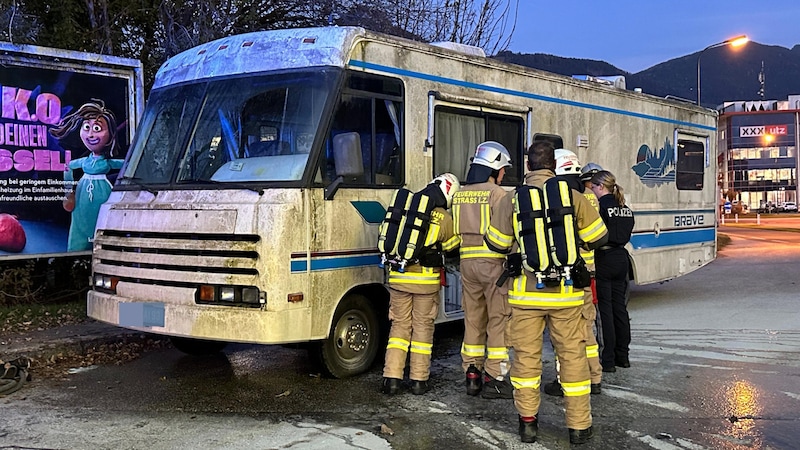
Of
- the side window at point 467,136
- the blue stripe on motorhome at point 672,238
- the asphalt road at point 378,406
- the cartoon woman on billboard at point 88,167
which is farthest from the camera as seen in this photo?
the blue stripe on motorhome at point 672,238

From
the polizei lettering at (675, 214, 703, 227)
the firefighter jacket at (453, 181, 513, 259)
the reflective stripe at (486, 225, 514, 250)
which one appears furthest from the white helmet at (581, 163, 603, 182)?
the polizei lettering at (675, 214, 703, 227)

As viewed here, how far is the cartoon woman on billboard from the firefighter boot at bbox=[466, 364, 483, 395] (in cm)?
555

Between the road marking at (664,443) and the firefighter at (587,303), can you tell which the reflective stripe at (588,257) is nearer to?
the firefighter at (587,303)

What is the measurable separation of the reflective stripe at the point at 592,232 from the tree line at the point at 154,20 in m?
8.24

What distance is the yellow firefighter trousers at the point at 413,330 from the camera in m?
6.12

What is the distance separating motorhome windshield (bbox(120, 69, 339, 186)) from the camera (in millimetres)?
6078

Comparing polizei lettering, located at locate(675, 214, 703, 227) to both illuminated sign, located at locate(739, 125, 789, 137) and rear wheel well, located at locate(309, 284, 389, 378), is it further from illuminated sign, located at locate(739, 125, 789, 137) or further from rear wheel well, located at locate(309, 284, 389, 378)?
illuminated sign, located at locate(739, 125, 789, 137)

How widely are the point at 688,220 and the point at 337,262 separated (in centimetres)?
657

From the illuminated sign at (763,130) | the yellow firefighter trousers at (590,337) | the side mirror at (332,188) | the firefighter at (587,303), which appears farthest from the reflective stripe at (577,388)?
the illuminated sign at (763,130)

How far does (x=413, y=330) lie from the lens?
6.16m

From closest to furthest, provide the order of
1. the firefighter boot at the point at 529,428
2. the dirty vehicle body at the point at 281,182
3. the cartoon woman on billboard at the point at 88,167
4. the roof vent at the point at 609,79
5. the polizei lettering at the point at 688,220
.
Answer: the firefighter boot at the point at 529,428 < the dirty vehicle body at the point at 281,182 < the roof vent at the point at 609,79 < the cartoon woman on billboard at the point at 88,167 < the polizei lettering at the point at 688,220

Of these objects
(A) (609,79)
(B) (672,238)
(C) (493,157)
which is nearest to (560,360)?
(C) (493,157)

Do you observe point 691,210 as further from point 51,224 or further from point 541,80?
point 51,224

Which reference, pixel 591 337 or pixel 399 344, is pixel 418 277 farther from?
pixel 591 337
